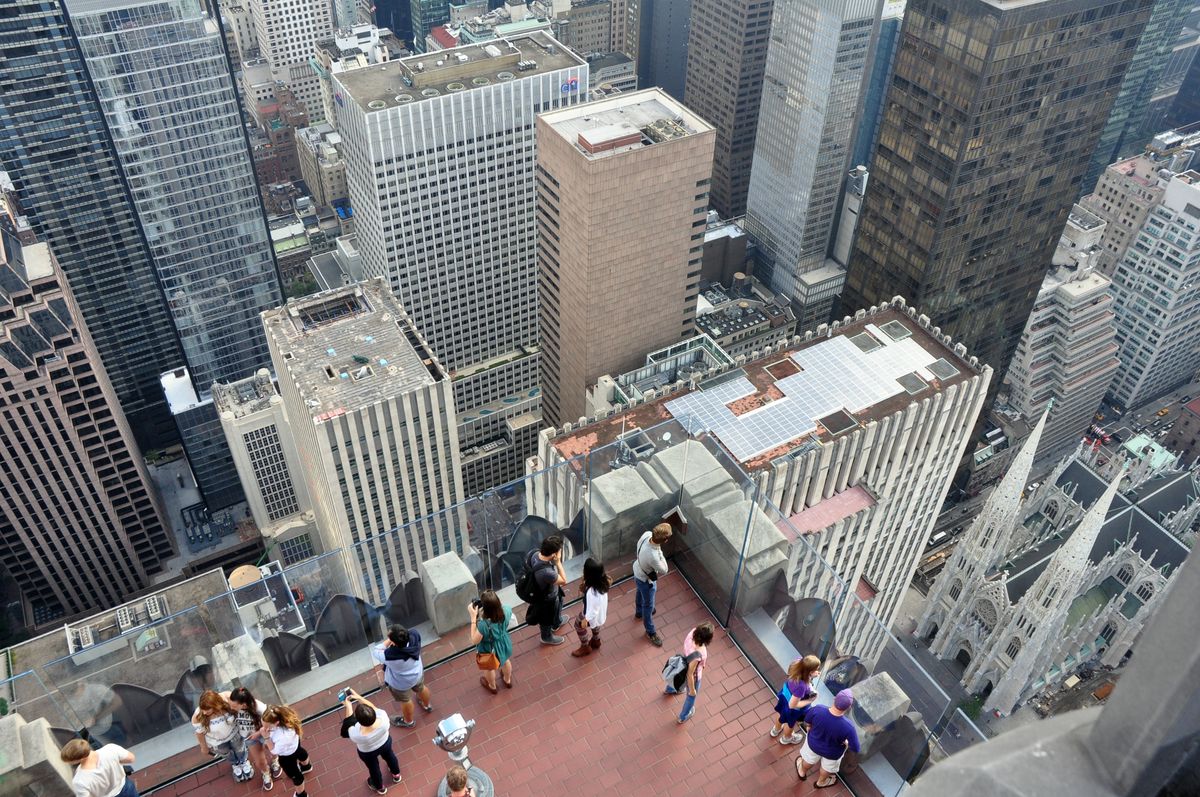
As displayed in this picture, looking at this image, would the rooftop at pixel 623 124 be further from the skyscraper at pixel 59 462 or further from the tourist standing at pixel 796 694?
the tourist standing at pixel 796 694

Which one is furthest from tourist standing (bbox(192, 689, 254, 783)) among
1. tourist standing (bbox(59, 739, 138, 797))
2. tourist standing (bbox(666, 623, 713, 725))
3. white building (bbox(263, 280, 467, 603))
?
white building (bbox(263, 280, 467, 603))

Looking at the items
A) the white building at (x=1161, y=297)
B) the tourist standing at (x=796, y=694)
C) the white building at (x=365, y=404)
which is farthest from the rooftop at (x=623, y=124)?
the white building at (x=1161, y=297)

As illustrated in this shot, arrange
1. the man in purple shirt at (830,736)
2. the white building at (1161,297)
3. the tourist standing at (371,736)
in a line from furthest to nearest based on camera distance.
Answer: the white building at (1161,297) < the man in purple shirt at (830,736) < the tourist standing at (371,736)

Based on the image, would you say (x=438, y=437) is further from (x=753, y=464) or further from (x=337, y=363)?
(x=753, y=464)

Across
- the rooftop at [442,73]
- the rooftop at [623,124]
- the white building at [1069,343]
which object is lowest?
the white building at [1069,343]

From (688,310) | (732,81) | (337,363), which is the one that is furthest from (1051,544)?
(732,81)

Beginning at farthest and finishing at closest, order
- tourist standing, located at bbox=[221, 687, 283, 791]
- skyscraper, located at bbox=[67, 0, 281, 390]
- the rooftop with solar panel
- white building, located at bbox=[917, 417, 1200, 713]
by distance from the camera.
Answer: skyscraper, located at bbox=[67, 0, 281, 390] → white building, located at bbox=[917, 417, 1200, 713] → the rooftop with solar panel → tourist standing, located at bbox=[221, 687, 283, 791]

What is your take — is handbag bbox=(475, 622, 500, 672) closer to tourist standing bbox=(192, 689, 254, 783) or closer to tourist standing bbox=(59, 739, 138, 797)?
tourist standing bbox=(192, 689, 254, 783)
